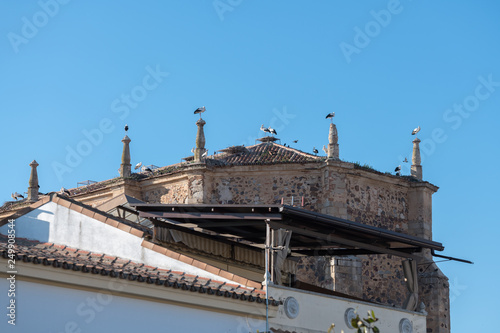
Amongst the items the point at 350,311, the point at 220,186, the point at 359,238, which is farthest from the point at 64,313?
the point at 220,186

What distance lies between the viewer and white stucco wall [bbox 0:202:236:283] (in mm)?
19156

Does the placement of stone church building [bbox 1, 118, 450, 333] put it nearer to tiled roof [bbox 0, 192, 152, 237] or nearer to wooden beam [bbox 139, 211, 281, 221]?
wooden beam [bbox 139, 211, 281, 221]

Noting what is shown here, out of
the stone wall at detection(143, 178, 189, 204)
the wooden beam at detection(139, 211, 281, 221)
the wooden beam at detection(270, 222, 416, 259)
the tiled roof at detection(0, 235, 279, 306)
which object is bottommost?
the tiled roof at detection(0, 235, 279, 306)

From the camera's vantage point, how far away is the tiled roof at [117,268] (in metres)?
15.3

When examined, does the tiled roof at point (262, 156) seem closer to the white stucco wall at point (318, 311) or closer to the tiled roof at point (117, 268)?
the white stucco wall at point (318, 311)

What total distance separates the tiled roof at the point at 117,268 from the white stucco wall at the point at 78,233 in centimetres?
27

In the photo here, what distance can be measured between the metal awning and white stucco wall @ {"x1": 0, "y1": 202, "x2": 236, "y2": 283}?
0.92 metres

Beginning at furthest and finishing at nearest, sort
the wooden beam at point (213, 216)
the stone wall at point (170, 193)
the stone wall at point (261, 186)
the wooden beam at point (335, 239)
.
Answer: the stone wall at point (170, 193) → the stone wall at point (261, 186) → the wooden beam at point (335, 239) → the wooden beam at point (213, 216)

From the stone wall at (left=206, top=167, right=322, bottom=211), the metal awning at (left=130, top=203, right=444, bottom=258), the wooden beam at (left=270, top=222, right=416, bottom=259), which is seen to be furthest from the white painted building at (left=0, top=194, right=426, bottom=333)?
the stone wall at (left=206, top=167, right=322, bottom=211)

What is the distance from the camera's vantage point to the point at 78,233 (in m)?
19.5

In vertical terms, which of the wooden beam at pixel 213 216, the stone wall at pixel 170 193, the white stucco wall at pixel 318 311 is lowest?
the white stucco wall at pixel 318 311

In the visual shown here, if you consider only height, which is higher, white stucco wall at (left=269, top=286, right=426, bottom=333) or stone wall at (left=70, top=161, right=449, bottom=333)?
stone wall at (left=70, top=161, right=449, bottom=333)

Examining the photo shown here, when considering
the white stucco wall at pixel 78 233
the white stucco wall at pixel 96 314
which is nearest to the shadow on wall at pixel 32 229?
the white stucco wall at pixel 78 233

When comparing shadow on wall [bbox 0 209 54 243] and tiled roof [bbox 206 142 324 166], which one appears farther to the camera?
tiled roof [bbox 206 142 324 166]
